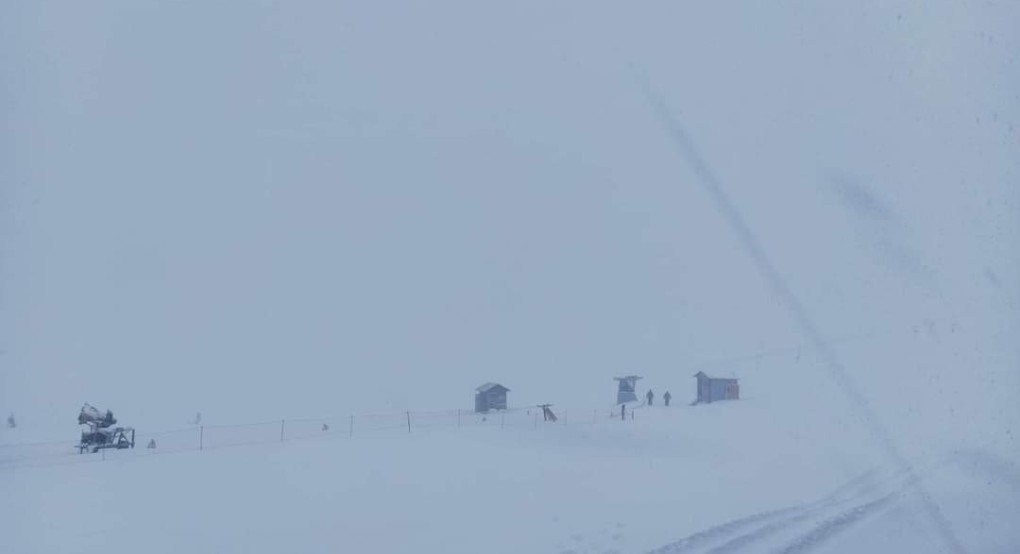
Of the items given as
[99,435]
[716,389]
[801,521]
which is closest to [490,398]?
[716,389]

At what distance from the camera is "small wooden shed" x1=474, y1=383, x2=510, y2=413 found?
4188 centimetres

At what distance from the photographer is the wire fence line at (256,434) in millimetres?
21844

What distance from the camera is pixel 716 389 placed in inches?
1855

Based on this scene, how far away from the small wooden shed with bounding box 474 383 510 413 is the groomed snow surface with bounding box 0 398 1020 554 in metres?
16.6

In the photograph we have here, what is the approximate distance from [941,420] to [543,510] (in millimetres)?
14967

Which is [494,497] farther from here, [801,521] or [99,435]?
[99,435]

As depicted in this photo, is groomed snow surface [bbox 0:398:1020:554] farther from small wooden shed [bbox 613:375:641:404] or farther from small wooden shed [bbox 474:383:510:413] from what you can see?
small wooden shed [bbox 613:375:641:404]

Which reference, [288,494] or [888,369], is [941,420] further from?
[288,494]

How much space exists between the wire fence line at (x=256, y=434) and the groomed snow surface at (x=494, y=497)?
0.27m

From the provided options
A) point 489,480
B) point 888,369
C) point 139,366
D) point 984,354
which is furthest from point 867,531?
point 139,366

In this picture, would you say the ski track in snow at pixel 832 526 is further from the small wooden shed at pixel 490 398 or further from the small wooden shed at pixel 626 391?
the small wooden shed at pixel 626 391

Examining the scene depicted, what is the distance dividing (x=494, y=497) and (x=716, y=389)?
3263cm

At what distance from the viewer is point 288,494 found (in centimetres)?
1582

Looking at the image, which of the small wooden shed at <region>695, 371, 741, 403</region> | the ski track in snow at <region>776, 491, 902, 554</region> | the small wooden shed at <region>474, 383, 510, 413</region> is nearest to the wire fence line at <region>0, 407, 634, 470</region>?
the small wooden shed at <region>474, 383, 510, 413</region>
